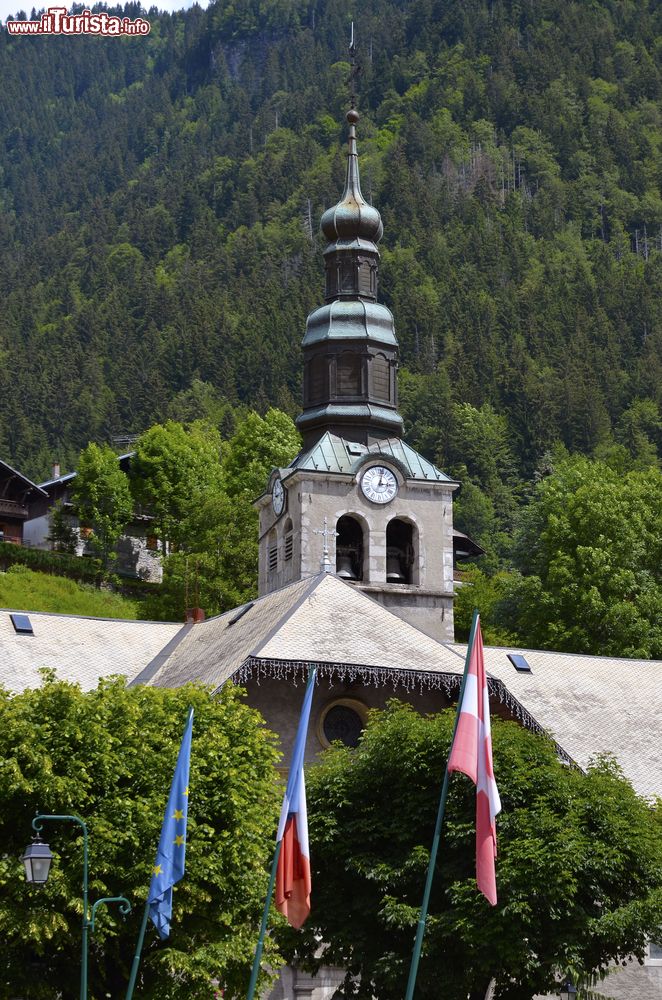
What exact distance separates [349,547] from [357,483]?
1997 mm

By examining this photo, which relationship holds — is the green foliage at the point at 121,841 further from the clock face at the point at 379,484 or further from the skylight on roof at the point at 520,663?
the clock face at the point at 379,484

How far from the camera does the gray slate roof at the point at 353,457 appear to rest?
59.4 m

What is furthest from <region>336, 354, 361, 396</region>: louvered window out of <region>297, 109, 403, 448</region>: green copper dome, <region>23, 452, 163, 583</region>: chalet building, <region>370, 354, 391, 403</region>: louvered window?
<region>23, 452, 163, 583</region>: chalet building

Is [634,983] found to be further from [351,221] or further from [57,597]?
[57,597]

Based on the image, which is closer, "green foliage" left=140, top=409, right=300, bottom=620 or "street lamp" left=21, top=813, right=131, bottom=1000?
"street lamp" left=21, top=813, right=131, bottom=1000

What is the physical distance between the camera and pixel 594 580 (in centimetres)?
7238

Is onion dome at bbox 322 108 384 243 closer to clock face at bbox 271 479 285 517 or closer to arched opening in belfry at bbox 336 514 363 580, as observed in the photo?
clock face at bbox 271 479 285 517

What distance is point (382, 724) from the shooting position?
1549 inches

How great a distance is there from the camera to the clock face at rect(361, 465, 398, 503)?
5938cm

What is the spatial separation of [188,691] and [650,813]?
982 cm

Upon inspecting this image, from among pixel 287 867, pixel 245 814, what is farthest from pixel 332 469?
pixel 287 867

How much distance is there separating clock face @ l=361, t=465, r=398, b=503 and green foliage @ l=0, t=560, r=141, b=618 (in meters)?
34.0

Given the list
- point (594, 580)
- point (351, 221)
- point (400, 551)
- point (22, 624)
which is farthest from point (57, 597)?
point (22, 624)

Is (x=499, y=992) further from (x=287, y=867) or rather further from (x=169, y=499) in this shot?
(x=169, y=499)
